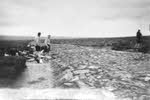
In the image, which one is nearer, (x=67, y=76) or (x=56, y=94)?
(x=56, y=94)

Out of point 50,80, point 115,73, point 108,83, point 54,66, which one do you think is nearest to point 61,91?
point 50,80

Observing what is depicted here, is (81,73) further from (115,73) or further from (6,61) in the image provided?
(6,61)

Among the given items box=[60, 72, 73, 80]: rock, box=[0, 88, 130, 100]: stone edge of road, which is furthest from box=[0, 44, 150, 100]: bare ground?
box=[0, 88, 130, 100]: stone edge of road

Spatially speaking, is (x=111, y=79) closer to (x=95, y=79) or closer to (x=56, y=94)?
(x=95, y=79)

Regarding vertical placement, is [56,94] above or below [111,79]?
below

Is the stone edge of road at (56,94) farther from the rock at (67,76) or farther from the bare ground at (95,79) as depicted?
the rock at (67,76)

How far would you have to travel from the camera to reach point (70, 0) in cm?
544

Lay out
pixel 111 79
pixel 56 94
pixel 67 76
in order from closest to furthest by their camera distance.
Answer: pixel 56 94 < pixel 111 79 < pixel 67 76

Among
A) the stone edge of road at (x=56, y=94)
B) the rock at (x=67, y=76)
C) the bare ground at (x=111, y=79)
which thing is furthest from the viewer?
the rock at (x=67, y=76)

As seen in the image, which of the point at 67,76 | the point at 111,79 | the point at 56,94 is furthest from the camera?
the point at 67,76

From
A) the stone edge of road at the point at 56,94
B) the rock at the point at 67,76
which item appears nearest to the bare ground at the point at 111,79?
the rock at the point at 67,76

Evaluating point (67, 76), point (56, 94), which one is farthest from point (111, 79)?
point (56, 94)

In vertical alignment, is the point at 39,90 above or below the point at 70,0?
below

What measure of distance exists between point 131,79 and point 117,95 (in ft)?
2.82
